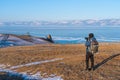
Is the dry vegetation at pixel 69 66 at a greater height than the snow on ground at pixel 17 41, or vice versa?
the dry vegetation at pixel 69 66

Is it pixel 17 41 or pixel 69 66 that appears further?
pixel 17 41

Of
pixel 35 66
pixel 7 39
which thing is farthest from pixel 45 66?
pixel 7 39

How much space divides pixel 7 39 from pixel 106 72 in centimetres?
4029

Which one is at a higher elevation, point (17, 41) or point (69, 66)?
point (69, 66)

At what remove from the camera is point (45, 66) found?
85.0 ft

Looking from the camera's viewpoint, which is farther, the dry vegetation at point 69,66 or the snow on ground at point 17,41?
the snow on ground at point 17,41

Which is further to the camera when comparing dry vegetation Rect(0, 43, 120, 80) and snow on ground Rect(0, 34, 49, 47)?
snow on ground Rect(0, 34, 49, 47)

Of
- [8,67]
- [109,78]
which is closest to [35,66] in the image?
[8,67]

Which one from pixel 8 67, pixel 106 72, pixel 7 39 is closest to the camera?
pixel 106 72

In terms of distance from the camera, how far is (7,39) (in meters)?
61.8

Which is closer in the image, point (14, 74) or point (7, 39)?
point (14, 74)

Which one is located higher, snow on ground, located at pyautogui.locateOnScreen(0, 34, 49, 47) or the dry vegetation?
the dry vegetation

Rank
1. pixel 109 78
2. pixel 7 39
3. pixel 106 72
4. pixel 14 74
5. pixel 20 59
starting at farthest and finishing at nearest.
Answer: pixel 7 39 → pixel 20 59 → pixel 14 74 → pixel 106 72 → pixel 109 78

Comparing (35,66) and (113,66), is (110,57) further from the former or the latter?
(35,66)
